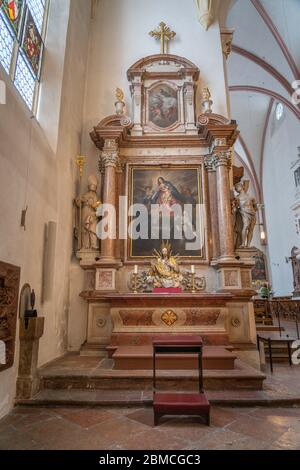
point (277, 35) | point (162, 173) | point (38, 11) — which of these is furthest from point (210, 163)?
point (277, 35)

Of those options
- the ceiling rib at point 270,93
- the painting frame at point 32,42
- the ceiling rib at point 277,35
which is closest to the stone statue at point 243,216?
the painting frame at point 32,42

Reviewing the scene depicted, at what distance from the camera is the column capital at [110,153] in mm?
6852

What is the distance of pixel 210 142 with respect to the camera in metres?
7.13

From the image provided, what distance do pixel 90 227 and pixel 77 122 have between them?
2.58 m

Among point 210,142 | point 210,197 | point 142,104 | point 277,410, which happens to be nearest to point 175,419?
point 277,410

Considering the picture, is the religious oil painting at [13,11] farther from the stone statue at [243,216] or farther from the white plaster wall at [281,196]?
the white plaster wall at [281,196]

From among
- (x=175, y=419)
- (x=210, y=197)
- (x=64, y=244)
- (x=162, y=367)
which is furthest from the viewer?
(x=210, y=197)

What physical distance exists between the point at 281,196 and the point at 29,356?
52.1 ft

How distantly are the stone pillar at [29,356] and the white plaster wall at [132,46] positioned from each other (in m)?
4.44

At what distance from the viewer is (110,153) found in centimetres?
688

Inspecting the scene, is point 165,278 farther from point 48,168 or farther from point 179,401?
point 179,401

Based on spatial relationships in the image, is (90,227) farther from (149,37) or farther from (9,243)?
(149,37)

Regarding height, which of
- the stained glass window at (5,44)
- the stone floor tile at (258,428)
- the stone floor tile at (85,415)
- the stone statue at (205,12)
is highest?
the stone statue at (205,12)

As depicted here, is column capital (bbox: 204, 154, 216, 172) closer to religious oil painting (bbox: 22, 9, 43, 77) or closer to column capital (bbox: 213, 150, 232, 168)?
column capital (bbox: 213, 150, 232, 168)
